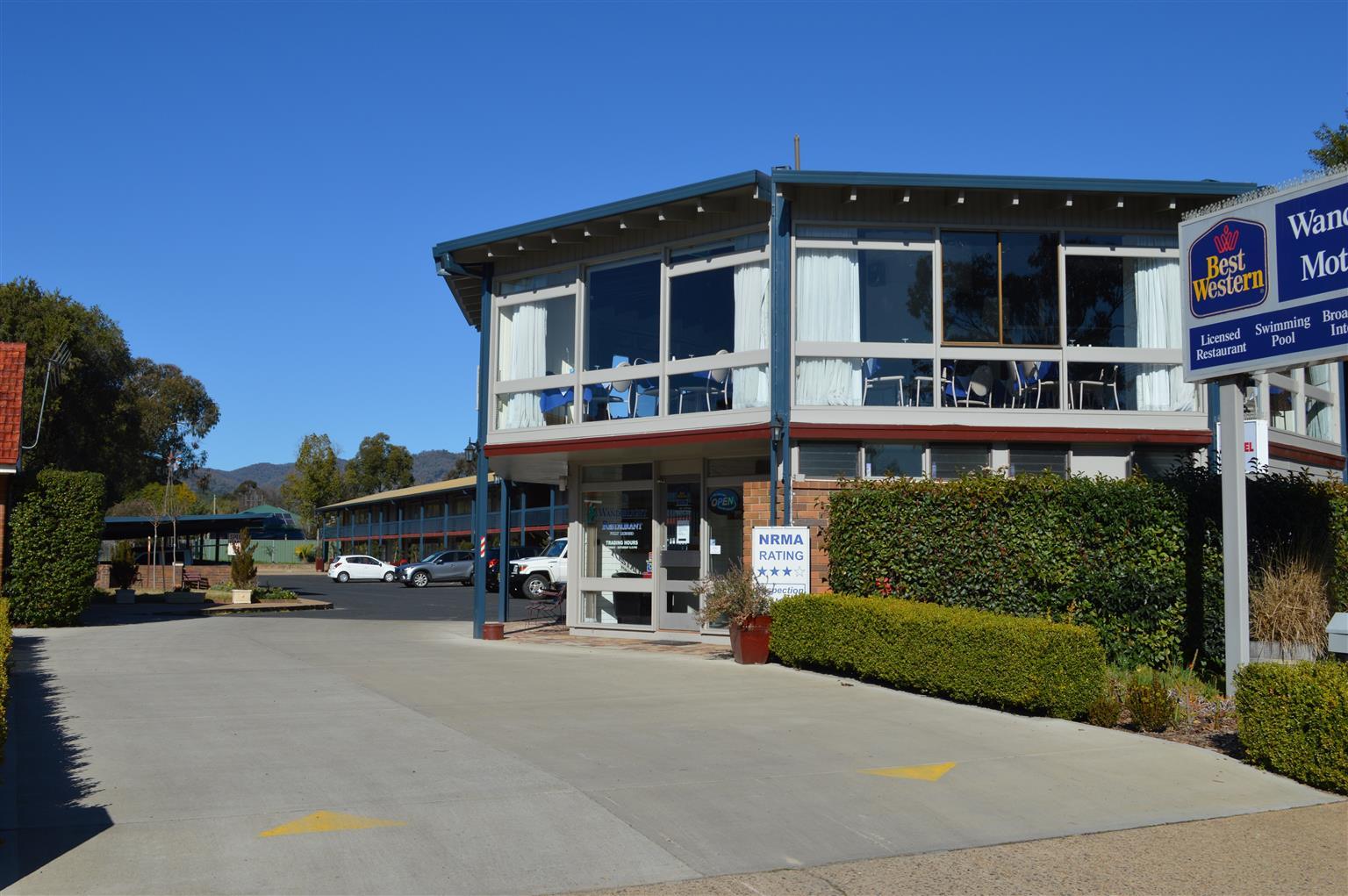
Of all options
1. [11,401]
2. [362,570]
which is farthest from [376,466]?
[11,401]

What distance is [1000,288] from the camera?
50.3 ft

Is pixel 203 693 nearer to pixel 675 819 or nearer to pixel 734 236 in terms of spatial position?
pixel 675 819

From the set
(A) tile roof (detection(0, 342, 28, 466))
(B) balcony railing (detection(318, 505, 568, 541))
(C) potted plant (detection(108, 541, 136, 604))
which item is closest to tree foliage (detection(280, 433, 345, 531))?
(B) balcony railing (detection(318, 505, 568, 541))

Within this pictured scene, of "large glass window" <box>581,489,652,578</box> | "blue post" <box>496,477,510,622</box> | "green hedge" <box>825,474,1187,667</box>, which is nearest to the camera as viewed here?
"green hedge" <box>825,474,1187,667</box>

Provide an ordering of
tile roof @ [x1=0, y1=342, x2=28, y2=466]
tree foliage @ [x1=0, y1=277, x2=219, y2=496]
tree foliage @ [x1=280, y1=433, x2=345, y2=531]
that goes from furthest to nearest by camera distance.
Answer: tree foliage @ [x1=280, y1=433, x2=345, y2=531], tree foliage @ [x1=0, y1=277, x2=219, y2=496], tile roof @ [x1=0, y1=342, x2=28, y2=466]

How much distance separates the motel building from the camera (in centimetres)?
1493

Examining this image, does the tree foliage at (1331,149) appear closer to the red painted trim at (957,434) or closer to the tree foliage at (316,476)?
the red painted trim at (957,434)

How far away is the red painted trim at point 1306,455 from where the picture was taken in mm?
16828

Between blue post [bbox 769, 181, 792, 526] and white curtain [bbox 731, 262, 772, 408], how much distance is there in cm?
24

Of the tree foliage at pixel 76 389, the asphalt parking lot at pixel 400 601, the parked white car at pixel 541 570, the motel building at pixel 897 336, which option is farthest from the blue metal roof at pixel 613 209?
the tree foliage at pixel 76 389

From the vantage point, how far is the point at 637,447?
53.3ft

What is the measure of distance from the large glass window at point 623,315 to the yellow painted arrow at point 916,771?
9607mm

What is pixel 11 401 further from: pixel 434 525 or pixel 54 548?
pixel 434 525

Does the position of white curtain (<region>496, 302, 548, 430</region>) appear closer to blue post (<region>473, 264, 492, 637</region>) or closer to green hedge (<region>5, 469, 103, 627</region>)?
blue post (<region>473, 264, 492, 637</region>)
